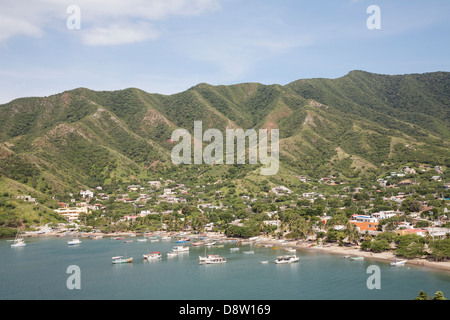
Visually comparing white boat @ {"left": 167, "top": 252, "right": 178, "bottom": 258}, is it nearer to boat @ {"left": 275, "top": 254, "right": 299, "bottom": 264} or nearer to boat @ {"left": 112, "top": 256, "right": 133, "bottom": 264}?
boat @ {"left": 112, "top": 256, "right": 133, "bottom": 264}

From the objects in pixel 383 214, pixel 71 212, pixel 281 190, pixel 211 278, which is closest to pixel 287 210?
pixel 383 214

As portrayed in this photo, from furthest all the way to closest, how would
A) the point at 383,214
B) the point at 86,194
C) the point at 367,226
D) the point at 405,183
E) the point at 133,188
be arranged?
the point at 133,188
the point at 86,194
the point at 405,183
the point at 383,214
the point at 367,226

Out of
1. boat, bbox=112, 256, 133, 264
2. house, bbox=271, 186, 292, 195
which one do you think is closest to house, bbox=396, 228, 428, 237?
boat, bbox=112, 256, 133, 264

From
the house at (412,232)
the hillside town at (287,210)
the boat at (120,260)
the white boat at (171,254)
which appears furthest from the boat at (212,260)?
the house at (412,232)

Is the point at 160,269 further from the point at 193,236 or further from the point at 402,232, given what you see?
the point at 402,232

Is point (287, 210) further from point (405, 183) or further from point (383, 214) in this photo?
point (405, 183)

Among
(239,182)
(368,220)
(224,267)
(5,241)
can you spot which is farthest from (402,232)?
(5,241)

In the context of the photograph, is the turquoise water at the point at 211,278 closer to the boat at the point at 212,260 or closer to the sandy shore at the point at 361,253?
the boat at the point at 212,260

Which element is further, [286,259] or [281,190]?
[281,190]
